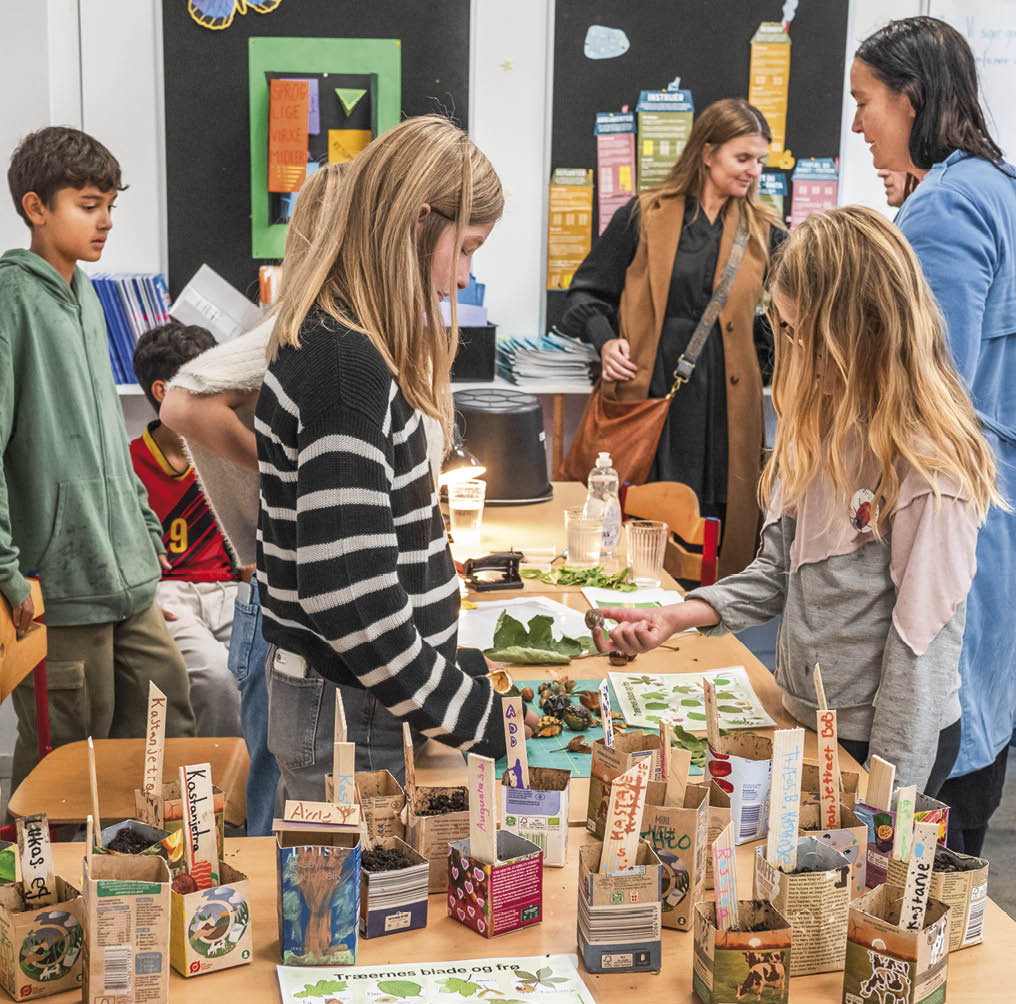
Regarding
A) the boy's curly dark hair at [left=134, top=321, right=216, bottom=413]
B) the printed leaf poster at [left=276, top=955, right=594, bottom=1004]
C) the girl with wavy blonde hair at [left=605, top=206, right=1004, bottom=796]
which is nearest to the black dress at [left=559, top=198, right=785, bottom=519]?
the boy's curly dark hair at [left=134, top=321, right=216, bottom=413]

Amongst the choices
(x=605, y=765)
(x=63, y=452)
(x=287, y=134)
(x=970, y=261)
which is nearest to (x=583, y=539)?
(x=970, y=261)

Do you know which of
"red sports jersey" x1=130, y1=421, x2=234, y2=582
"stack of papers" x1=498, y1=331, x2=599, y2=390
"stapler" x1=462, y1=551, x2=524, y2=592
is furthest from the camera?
"stack of papers" x1=498, y1=331, x2=599, y2=390

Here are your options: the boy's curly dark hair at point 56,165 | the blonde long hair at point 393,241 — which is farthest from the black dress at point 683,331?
the blonde long hair at point 393,241

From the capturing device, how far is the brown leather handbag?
4.21 metres

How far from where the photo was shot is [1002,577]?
2.12 metres

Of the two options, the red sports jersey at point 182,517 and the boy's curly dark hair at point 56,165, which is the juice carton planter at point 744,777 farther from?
the red sports jersey at point 182,517

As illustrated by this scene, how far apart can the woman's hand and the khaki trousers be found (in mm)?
1761

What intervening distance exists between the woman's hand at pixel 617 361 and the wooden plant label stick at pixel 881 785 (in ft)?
9.41

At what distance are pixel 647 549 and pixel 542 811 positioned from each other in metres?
1.49

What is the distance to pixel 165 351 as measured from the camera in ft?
11.8

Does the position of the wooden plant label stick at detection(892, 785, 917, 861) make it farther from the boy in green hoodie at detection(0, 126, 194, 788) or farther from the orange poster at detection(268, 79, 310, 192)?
the orange poster at detection(268, 79, 310, 192)

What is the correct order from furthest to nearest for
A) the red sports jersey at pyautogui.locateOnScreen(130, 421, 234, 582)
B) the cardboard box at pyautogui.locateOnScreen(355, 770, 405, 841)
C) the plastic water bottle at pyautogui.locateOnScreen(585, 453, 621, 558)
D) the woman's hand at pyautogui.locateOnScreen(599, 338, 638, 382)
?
the woman's hand at pyautogui.locateOnScreen(599, 338, 638, 382), the red sports jersey at pyautogui.locateOnScreen(130, 421, 234, 582), the plastic water bottle at pyautogui.locateOnScreen(585, 453, 621, 558), the cardboard box at pyautogui.locateOnScreen(355, 770, 405, 841)

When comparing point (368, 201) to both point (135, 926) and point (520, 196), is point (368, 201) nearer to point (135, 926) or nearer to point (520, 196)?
point (135, 926)

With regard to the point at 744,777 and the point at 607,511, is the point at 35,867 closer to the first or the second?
the point at 744,777
